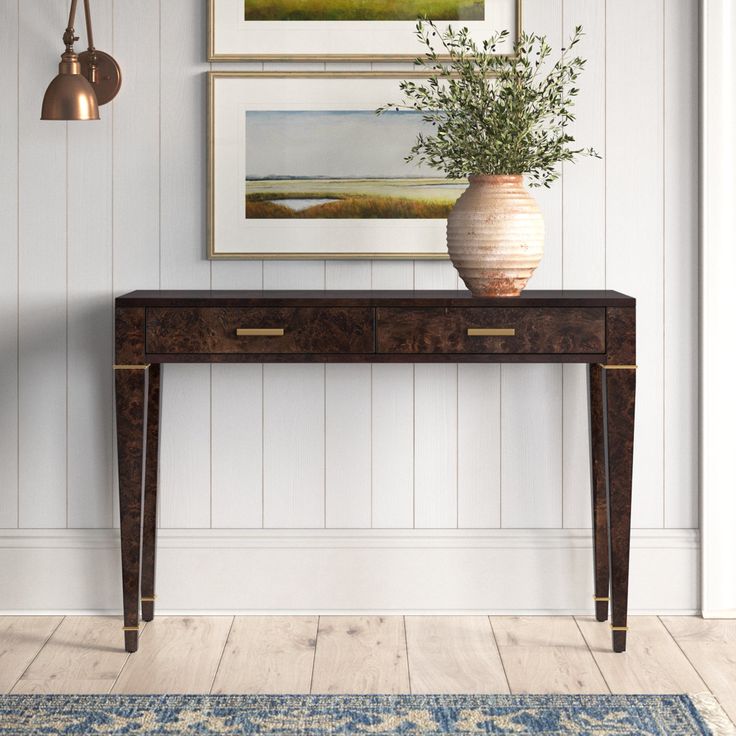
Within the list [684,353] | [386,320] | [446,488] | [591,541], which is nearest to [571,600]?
[591,541]

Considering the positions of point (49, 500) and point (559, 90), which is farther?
point (49, 500)

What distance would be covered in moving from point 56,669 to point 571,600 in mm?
1423

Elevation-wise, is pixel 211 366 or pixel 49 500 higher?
pixel 211 366

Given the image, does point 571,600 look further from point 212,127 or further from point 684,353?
point 212,127

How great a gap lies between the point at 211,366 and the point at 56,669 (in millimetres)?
911

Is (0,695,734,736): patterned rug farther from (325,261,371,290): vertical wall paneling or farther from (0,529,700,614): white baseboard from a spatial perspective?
(325,261,371,290): vertical wall paneling

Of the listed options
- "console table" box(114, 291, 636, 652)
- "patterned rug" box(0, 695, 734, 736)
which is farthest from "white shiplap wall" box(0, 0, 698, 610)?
"patterned rug" box(0, 695, 734, 736)

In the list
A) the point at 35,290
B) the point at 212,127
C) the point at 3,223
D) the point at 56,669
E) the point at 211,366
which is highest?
the point at 212,127

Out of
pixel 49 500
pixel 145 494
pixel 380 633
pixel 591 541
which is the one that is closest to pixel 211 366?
pixel 145 494

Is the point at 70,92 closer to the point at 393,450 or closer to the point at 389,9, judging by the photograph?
the point at 389,9

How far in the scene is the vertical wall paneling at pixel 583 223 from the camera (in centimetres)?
294

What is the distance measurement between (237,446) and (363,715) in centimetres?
94

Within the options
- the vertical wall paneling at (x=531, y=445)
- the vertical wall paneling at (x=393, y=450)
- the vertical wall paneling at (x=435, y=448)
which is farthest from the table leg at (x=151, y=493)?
the vertical wall paneling at (x=531, y=445)

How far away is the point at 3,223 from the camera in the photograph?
117 inches
